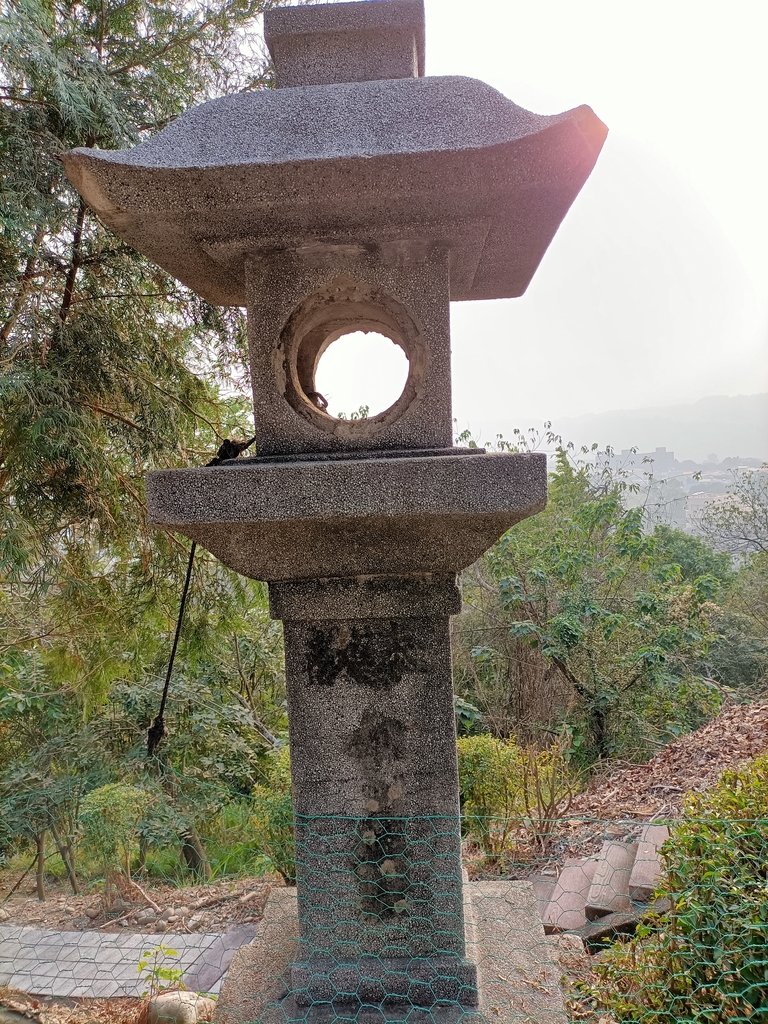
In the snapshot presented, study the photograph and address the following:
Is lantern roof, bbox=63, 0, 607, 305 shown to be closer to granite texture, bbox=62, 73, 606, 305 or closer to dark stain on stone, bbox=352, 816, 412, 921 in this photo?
granite texture, bbox=62, 73, 606, 305

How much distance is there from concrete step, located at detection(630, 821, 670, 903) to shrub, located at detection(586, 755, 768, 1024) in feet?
3.52

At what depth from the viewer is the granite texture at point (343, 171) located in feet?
5.88

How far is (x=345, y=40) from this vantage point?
→ 235cm

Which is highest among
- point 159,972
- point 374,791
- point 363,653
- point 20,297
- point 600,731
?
point 20,297

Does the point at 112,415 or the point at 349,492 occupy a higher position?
the point at 112,415

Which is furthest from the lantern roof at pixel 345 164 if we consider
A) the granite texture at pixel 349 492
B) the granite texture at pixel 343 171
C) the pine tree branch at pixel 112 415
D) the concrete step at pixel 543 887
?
the concrete step at pixel 543 887

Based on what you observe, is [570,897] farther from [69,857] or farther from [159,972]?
[69,857]

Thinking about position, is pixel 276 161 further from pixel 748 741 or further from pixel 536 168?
pixel 748 741

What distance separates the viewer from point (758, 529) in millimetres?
10086

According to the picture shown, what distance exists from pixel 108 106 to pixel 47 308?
3.56 ft

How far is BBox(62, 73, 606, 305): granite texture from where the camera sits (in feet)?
5.88

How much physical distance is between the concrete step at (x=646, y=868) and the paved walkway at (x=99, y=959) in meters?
2.52

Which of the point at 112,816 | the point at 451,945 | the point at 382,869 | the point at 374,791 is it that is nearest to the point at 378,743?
the point at 374,791

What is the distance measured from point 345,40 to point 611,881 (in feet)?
14.7
